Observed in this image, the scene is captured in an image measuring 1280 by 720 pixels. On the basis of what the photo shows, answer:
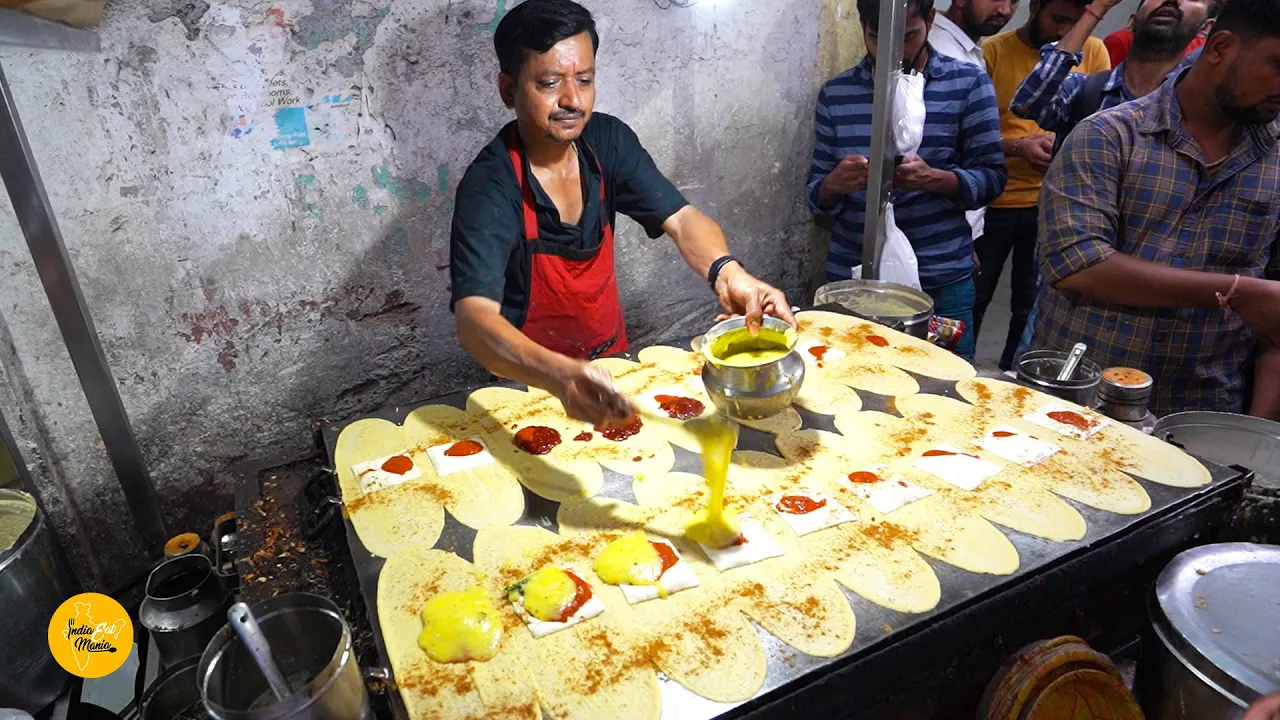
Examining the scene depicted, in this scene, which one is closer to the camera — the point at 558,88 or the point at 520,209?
the point at 558,88

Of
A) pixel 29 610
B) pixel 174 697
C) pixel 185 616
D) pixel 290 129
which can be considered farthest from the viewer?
pixel 290 129

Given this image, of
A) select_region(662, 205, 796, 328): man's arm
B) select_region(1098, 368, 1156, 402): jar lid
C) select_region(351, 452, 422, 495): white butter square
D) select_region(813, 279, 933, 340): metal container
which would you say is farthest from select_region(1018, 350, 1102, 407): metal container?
select_region(351, 452, 422, 495): white butter square

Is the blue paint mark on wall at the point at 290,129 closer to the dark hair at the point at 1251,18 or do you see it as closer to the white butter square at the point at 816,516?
the white butter square at the point at 816,516

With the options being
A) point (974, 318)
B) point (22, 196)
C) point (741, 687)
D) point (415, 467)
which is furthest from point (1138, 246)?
point (22, 196)

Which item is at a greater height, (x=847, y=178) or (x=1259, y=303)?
(x=847, y=178)

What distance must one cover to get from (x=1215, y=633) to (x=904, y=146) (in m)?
2.85

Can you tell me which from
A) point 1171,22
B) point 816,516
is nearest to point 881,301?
point 816,516

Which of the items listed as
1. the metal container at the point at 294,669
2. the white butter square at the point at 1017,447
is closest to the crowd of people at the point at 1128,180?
the white butter square at the point at 1017,447

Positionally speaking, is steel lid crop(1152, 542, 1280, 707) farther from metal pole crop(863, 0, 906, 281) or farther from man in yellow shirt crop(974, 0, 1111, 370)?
man in yellow shirt crop(974, 0, 1111, 370)

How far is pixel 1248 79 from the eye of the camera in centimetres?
239

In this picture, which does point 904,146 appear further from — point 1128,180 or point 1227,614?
point 1227,614

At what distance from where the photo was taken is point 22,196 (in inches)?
89.9

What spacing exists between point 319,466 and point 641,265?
2.56 metres

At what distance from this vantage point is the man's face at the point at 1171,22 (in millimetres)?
3613
